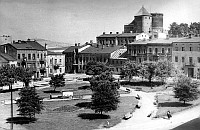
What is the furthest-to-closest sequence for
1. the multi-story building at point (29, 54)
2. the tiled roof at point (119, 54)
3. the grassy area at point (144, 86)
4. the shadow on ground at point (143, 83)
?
1. the tiled roof at point (119, 54)
2. the multi-story building at point (29, 54)
3. the shadow on ground at point (143, 83)
4. the grassy area at point (144, 86)

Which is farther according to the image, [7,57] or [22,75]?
[7,57]

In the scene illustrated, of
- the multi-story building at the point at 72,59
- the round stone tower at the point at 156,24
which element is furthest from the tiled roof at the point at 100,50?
the round stone tower at the point at 156,24

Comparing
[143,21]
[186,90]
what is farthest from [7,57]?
[143,21]

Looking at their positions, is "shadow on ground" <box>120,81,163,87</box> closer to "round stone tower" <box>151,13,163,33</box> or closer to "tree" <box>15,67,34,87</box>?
"tree" <box>15,67,34,87</box>

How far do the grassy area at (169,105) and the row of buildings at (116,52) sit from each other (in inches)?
539

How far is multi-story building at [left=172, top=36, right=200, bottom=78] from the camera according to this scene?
44.0 metres

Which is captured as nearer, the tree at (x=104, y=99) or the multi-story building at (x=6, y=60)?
the tree at (x=104, y=99)

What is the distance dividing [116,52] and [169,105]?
93.1ft

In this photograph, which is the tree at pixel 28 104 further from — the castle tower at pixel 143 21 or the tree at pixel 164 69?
the castle tower at pixel 143 21

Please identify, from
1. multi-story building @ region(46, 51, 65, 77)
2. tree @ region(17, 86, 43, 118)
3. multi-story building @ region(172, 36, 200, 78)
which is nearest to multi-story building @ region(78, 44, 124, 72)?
multi-story building @ region(46, 51, 65, 77)

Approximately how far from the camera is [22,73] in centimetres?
3566

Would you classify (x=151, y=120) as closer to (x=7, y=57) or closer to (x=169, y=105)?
(x=169, y=105)

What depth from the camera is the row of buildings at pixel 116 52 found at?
44875mm

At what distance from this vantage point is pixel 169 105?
27188 millimetres
